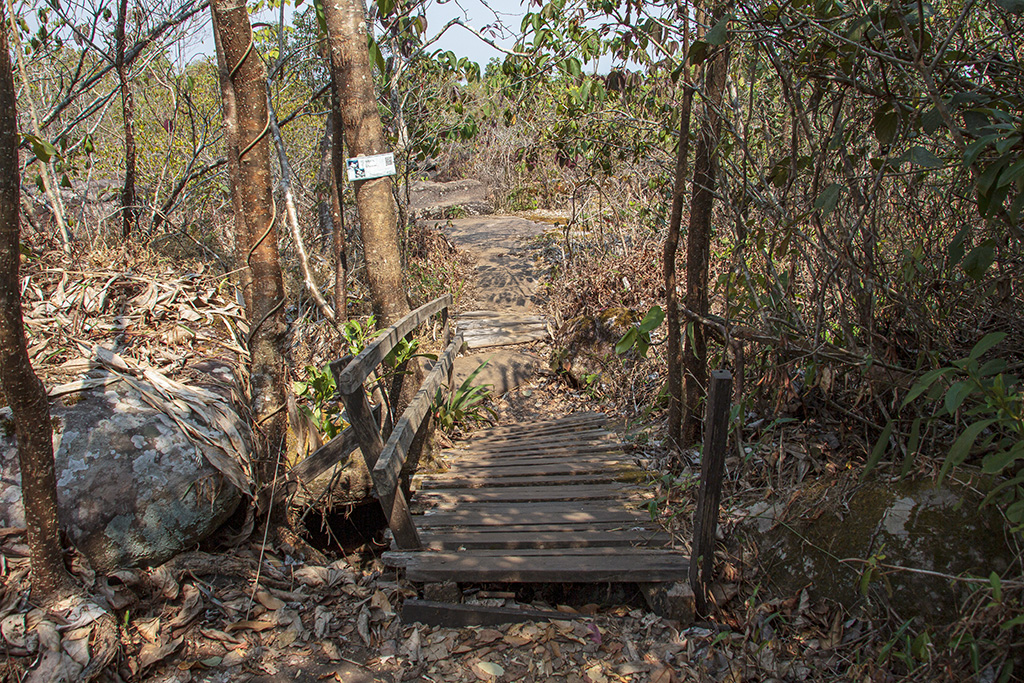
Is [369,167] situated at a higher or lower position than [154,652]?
higher

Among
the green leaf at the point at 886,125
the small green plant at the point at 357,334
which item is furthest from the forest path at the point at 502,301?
the green leaf at the point at 886,125

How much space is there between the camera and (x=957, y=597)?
2242 millimetres

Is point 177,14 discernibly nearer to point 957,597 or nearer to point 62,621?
point 62,621

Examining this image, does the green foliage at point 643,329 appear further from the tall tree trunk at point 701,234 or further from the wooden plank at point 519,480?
the wooden plank at point 519,480

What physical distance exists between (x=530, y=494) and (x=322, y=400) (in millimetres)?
1787

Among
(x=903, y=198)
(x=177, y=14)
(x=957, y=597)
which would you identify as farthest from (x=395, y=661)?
(x=177, y=14)

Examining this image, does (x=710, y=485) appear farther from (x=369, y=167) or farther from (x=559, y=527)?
(x=369, y=167)

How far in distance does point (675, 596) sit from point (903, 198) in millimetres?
2357

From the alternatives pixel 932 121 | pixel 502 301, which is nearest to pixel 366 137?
pixel 932 121

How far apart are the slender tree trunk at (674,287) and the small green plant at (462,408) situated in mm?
2124

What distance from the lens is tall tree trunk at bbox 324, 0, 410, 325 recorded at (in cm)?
417

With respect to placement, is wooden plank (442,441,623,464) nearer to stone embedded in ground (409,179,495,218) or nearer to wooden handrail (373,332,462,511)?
wooden handrail (373,332,462,511)

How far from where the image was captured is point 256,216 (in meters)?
3.48

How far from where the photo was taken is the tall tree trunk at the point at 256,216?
334 centimetres
